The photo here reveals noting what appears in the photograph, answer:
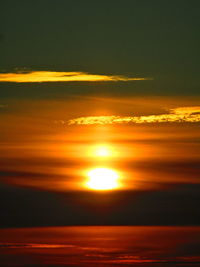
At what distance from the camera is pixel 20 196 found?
2614 cm

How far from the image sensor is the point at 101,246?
63.5 feet

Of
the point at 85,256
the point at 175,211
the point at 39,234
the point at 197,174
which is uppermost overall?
the point at 197,174

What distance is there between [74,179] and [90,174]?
7.73 ft

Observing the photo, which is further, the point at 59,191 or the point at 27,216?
the point at 59,191

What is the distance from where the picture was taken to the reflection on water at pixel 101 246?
17.4 meters

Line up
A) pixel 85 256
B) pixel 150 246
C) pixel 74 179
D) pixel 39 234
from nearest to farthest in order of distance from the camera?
1. pixel 85 256
2. pixel 150 246
3. pixel 39 234
4. pixel 74 179

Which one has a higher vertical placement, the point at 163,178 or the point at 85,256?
the point at 163,178

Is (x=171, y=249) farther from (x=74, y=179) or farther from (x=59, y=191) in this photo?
(x=74, y=179)

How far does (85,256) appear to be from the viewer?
1806 centimetres

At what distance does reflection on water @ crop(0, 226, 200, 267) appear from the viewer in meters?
17.4

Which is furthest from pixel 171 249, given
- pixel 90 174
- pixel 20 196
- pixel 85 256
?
pixel 90 174

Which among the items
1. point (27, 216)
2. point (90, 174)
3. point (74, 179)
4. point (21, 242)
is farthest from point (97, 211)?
point (90, 174)

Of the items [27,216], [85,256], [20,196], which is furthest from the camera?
[20,196]

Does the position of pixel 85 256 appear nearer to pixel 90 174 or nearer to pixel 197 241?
pixel 197 241
